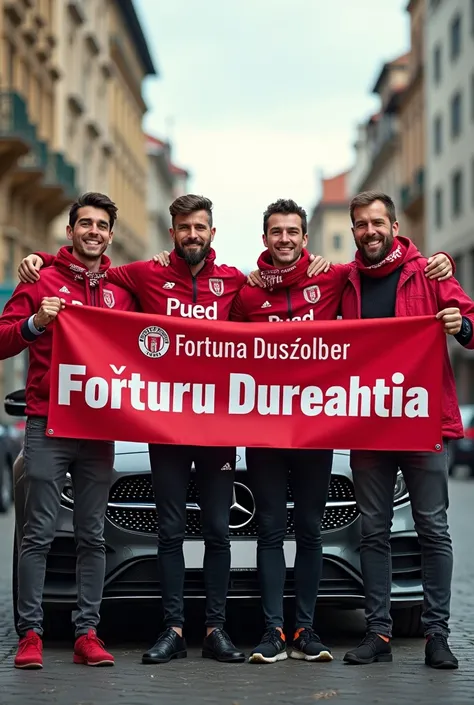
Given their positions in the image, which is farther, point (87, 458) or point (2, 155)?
point (2, 155)

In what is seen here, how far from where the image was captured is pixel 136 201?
233 ft

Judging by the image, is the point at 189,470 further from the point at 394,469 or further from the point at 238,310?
the point at 394,469

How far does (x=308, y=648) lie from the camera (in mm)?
6754

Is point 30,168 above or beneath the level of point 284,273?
above

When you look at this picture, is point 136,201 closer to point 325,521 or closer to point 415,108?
point 415,108

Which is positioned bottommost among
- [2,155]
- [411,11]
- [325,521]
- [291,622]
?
[291,622]

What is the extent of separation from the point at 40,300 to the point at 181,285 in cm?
70

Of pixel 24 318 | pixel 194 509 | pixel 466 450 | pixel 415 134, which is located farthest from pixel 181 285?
pixel 415 134

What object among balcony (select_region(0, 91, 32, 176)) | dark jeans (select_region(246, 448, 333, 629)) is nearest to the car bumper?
dark jeans (select_region(246, 448, 333, 629))

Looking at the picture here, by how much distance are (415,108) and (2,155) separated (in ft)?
120

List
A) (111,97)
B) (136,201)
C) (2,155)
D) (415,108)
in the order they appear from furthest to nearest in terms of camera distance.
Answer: (136,201) < (415,108) < (111,97) < (2,155)

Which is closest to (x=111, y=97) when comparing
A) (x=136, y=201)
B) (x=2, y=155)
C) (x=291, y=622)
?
(x=136, y=201)

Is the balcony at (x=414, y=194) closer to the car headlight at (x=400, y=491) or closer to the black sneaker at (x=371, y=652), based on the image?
the car headlight at (x=400, y=491)

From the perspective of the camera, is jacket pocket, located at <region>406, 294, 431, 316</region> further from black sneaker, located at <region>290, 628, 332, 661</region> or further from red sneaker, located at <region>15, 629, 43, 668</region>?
red sneaker, located at <region>15, 629, 43, 668</region>
